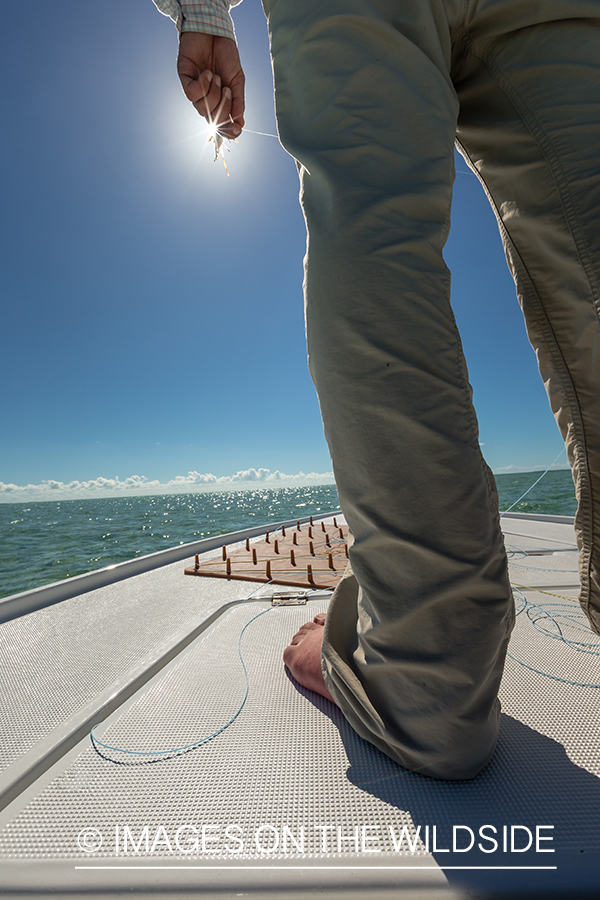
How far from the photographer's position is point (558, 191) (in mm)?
383

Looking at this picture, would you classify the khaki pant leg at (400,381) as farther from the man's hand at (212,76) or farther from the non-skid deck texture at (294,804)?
the man's hand at (212,76)

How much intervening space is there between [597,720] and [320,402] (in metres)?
0.44

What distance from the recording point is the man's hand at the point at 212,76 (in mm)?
588

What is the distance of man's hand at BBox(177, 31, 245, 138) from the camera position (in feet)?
1.93

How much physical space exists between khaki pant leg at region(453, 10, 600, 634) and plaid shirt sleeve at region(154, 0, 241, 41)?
397mm

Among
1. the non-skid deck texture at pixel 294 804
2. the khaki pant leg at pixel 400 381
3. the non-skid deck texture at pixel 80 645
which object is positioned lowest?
the non-skid deck texture at pixel 294 804

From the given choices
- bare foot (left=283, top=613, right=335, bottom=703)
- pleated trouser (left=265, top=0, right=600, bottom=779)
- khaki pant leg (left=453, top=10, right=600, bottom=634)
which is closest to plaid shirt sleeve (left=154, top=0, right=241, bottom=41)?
pleated trouser (left=265, top=0, right=600, bottom=779)

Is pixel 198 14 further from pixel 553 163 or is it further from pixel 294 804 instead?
pixel 294 804

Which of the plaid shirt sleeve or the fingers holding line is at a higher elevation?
the plaid shirt sleeve

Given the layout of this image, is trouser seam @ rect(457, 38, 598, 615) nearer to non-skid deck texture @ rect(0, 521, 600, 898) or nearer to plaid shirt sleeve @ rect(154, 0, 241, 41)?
non-skid deck texture @ rect(0, 521, 600, 898)

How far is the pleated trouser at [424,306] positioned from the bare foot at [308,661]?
0.29ft

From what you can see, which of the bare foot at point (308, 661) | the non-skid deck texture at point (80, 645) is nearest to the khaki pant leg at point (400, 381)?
the bare foot at point (308, 661)

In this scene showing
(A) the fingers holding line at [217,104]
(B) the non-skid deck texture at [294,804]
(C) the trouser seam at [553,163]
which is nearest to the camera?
(B) the non-skid deck texture at [294,804]

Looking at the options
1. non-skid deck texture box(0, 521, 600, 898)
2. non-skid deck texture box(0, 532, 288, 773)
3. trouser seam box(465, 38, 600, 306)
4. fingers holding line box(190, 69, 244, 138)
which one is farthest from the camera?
fingers holding line box(190, 69, 244, 138)
